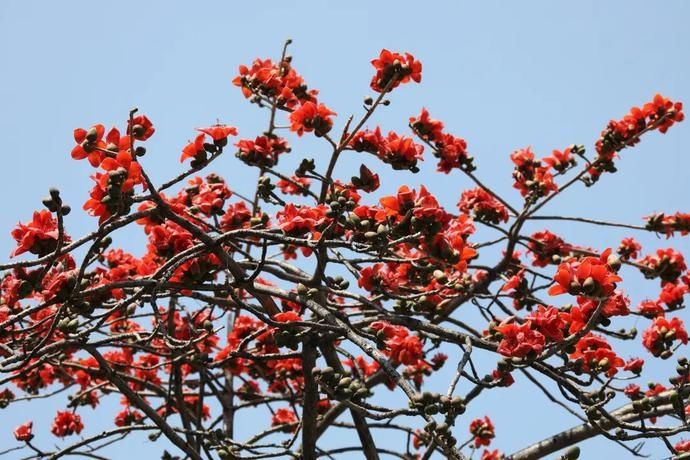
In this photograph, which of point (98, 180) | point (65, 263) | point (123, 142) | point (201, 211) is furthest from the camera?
point (201, 211)

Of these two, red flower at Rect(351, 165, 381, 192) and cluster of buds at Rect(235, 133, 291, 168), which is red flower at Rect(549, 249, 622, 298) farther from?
cluster of buds at Rect(235, 133, 291, 168)

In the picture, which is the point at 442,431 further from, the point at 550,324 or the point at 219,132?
the point at 219,132

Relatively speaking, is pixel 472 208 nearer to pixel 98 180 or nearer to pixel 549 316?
pixel 549 316

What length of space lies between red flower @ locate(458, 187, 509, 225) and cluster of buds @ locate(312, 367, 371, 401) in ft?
8.08

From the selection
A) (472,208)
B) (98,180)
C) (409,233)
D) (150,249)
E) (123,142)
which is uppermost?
(472,208)

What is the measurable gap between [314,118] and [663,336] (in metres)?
2.06

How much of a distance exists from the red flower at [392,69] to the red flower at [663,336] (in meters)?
1.75

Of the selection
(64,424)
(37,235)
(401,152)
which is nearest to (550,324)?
(401,152)

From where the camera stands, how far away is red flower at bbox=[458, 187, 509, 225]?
491cm

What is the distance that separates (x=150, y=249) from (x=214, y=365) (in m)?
0.67

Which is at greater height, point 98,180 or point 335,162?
point 335,162

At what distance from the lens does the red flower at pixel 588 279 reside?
2348mm

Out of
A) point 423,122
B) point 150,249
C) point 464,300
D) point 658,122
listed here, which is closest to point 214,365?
point 150,249

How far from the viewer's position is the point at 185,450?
3730 millimetres
